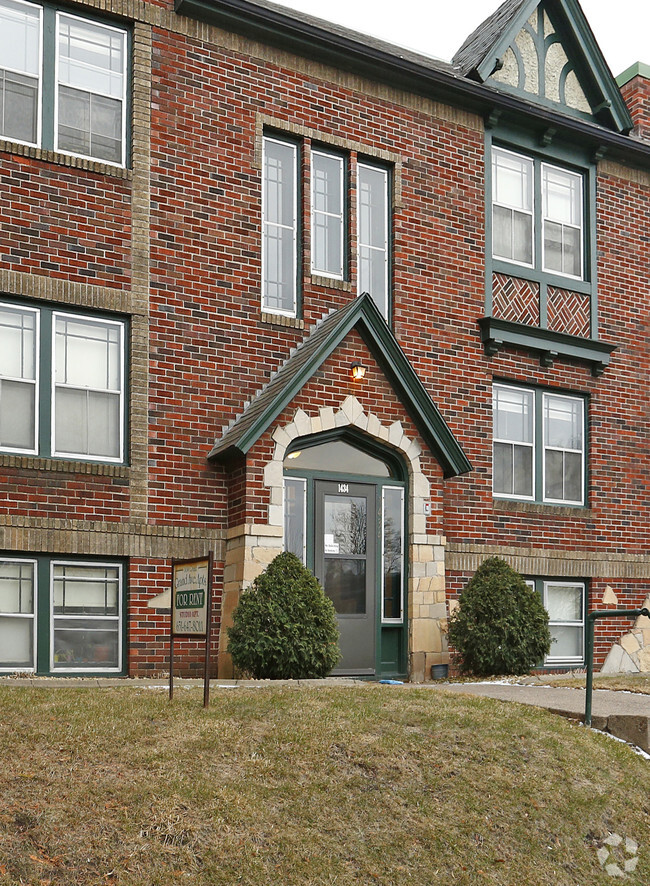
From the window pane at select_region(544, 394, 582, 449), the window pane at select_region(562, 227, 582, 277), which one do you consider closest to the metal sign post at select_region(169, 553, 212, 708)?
the window pane at select_region(544, 394, 582, 449)

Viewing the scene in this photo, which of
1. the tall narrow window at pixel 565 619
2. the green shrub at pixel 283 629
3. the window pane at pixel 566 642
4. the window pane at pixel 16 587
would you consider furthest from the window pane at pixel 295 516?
the window pane at pixel 566 642

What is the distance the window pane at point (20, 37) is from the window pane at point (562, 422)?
29.1 ft

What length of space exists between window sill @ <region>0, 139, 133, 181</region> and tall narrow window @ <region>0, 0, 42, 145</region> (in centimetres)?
19

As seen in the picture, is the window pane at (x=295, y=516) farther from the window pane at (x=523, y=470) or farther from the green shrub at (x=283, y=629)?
the window pane at (x=523, y=470)

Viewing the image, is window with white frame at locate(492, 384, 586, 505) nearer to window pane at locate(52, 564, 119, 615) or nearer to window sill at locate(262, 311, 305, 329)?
window sill at locate(262, 311, 305, 329)

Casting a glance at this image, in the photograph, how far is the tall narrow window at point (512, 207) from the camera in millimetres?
17109

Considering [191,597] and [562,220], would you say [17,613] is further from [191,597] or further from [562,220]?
[562,220]

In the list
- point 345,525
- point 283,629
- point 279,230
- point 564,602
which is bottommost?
point 564,602

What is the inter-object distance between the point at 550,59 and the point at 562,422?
5.90 meters

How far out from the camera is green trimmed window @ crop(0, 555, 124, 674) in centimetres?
1256

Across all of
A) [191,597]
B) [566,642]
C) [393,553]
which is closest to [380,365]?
[393,553]

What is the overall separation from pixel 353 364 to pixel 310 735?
667 centimetres

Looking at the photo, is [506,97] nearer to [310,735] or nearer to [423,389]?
[423,389]

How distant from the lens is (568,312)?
17.5 m
